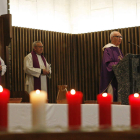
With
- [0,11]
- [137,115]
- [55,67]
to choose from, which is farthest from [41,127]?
[55,67]

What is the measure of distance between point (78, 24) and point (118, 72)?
15.0 feet

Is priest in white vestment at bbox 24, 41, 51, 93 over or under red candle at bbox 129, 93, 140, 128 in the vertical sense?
over

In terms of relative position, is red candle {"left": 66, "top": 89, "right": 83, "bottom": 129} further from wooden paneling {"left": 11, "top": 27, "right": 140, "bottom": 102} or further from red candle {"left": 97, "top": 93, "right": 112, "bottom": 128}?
wooden paneling {"left": 11, "top": 27, "right": 140, "bottom": 102}

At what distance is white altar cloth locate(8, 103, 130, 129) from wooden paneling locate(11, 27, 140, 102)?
6.91 meters

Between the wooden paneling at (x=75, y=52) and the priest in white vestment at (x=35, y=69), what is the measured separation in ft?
2.87

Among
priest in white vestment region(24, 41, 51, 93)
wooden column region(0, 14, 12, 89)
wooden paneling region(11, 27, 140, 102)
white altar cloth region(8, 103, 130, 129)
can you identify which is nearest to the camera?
white altar cloth region(8, 103, 130, 129)

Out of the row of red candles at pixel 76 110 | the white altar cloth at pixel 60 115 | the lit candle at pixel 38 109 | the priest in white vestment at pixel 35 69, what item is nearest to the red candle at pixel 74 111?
the row of red candles at pixel 76 110

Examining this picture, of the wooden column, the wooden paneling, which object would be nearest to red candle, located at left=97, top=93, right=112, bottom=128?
the wooden column

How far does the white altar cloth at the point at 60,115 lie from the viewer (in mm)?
1823

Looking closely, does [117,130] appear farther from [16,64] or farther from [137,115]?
[16,64]

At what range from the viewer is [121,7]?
9500 millimetres

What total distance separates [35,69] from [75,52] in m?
2.68

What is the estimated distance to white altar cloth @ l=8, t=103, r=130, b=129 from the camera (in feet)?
5.98

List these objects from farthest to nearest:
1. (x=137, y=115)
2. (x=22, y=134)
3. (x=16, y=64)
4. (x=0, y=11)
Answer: (x=16, y=64) → (x=0, y=11) → (x=137, y=115) → (x=22, y=134)
